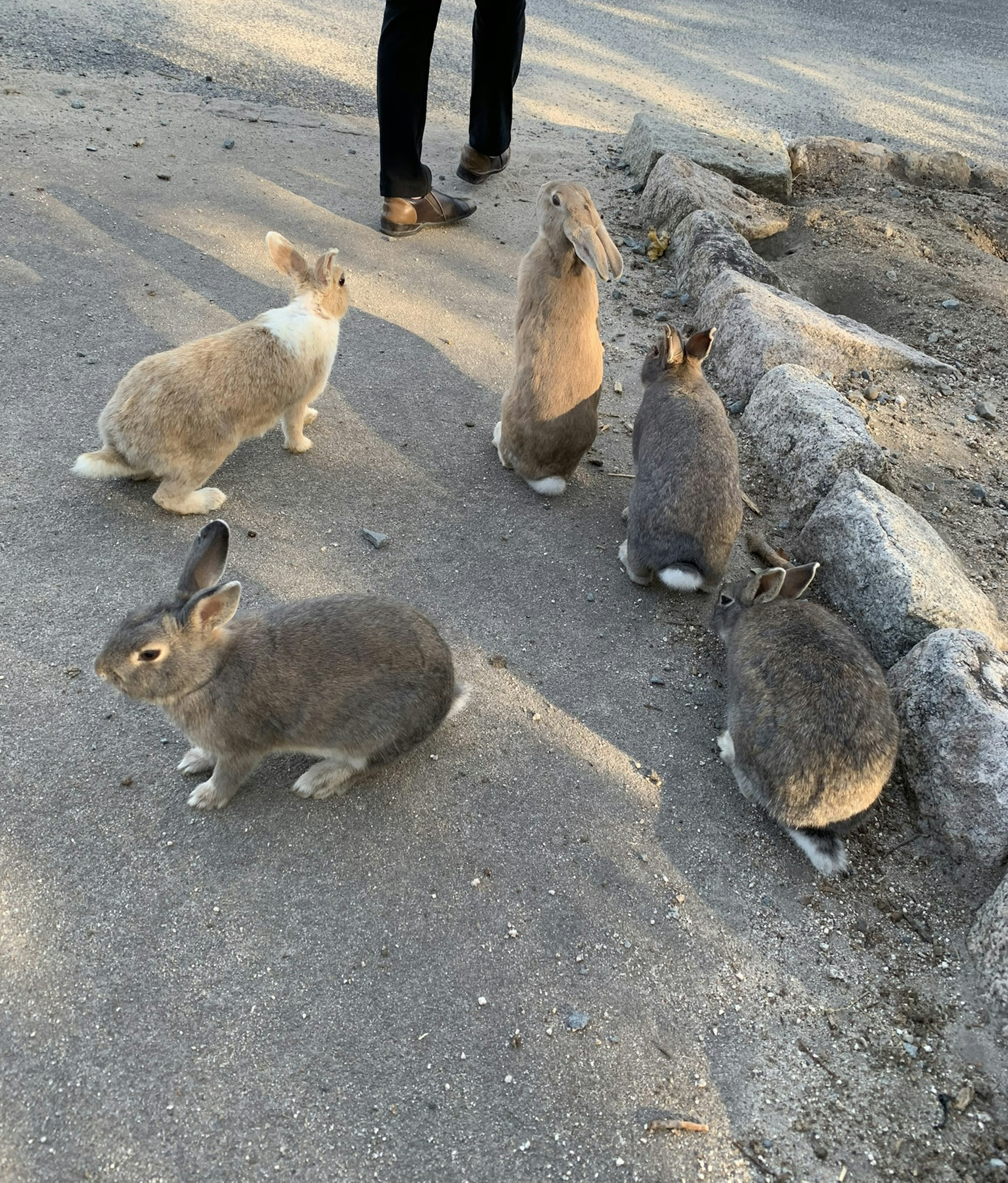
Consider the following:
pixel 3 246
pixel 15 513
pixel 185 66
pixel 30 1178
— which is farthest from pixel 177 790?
pixel 185 66

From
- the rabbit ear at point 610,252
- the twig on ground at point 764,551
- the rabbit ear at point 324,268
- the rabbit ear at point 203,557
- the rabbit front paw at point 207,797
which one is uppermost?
the rabbit ear at point 610,252

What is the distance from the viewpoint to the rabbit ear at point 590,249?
448 cm

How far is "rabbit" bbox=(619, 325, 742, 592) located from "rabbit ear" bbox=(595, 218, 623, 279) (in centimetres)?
71

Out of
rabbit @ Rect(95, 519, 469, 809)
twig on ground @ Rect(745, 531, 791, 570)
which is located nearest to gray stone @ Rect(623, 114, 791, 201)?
twig on ground @ Rect(745, 531, 791, 570)

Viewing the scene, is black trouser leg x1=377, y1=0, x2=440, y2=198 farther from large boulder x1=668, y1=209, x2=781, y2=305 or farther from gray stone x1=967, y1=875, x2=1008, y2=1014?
gray stone x1=967, y1=875, x2=1008, y2=1014

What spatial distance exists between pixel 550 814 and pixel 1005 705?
5.64ft

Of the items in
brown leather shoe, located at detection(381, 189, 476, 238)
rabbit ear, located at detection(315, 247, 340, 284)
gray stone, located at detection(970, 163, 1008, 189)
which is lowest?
brown leather shoe, located at detection(381, 189, 476, 238)

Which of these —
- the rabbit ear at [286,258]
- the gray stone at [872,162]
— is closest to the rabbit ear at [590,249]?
the rabbit ear at [286,258]

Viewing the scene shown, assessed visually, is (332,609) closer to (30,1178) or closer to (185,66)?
(30,1178)

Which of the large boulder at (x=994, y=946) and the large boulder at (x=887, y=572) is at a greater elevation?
Result: the large boulder at (x=887, y=572)

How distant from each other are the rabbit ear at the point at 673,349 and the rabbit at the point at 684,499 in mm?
261

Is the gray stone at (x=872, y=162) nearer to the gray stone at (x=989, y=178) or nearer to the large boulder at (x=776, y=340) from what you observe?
the gray stone at (x=989, y=178)

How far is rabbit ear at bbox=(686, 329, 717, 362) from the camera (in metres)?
4.79

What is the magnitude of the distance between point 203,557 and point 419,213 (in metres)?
4.75
